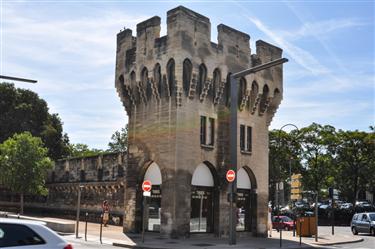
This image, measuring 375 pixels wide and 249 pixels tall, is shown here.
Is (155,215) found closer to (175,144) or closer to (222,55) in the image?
(175,144)

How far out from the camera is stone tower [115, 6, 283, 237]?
85.2 ft

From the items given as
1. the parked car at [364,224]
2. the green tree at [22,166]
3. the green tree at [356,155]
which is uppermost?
the green tree at [356,155]

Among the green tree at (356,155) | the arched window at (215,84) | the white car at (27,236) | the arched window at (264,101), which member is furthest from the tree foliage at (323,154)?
the white car at (27,236)

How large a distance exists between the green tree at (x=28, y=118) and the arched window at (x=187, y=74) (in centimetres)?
4701

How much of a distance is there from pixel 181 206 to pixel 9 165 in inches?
985

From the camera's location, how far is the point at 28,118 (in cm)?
7044

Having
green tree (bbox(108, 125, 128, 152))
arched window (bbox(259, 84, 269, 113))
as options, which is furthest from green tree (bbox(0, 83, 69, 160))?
arched window (bbox(259, 84, 269, 113))

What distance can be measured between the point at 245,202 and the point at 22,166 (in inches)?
940

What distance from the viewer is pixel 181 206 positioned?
25547 millimetres

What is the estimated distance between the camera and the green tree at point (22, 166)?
44.2m

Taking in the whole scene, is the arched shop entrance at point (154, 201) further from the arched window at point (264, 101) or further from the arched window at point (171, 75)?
the arched window at point (264, 101)

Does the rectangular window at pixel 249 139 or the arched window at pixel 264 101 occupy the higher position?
the arched window at pixel 264 101

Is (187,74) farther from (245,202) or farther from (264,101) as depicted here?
(245,202)

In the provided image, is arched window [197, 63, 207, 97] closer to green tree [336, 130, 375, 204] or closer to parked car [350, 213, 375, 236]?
parked car [350, 213, 375, 236]
